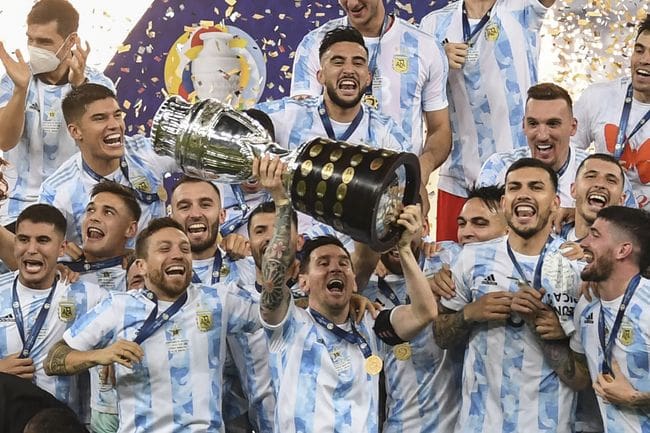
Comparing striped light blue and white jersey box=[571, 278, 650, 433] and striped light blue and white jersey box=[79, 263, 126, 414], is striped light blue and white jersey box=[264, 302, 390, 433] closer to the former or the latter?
striped light blue and white jersey box=[79, 263, 126, 414]

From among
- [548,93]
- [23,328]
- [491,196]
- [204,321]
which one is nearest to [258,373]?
[204,321]

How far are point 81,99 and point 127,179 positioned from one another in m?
0.38

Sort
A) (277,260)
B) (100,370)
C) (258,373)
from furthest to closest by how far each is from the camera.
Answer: (258,373)
(100,370)
(277,260)

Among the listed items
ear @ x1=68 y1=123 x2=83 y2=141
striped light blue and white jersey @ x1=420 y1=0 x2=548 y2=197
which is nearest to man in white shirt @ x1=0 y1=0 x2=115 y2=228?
ear @ x1=68 y1=123 x2=83 y2=141

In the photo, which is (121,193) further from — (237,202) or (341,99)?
(341,99)

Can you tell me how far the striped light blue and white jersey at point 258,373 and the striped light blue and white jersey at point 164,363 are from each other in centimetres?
31

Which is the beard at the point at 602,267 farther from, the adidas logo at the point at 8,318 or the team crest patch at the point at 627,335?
the adidas logo at the point at 8,318

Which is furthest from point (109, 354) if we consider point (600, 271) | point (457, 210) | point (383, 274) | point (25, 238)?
point (457, 210)

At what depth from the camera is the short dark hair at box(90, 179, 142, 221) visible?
5445 mm

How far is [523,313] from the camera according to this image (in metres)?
4.93

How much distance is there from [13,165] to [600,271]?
2.78 metres

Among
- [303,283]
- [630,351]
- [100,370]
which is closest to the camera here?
[630,351]

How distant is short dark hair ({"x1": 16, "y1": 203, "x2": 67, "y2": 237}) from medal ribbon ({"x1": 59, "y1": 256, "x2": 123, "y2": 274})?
0.22 m

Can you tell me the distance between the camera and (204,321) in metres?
4.96
